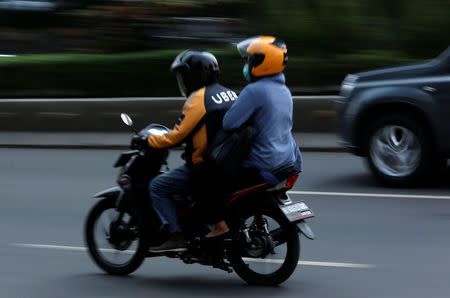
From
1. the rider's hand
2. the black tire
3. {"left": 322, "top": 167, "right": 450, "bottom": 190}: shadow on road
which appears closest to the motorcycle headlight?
the rider's hand

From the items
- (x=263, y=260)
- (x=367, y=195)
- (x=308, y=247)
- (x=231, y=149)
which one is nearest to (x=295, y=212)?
(x=263, y=260)

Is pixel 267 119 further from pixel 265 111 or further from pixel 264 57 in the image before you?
pixel 264 57

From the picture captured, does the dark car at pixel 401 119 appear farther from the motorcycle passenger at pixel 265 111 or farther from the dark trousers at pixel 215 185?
the dark trousers at pixel 215 185

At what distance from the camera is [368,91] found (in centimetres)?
996

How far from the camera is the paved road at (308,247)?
19.7 ft

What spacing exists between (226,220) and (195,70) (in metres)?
1.00

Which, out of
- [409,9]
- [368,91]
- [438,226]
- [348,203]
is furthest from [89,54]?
[438,226]

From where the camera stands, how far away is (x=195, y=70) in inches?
226

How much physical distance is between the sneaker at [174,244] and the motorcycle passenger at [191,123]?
75 millimetres

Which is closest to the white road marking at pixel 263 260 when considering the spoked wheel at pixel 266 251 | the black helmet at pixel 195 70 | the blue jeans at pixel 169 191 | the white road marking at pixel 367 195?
the spoked wheel at pixel 266 251

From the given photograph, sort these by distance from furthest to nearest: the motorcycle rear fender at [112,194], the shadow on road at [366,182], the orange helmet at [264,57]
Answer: the shadow on road at [366,182] < the motorcycle rear fender at [112,194] < the orange helmet at [264,57]

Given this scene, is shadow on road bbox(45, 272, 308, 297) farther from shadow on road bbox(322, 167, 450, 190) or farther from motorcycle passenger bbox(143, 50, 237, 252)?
shadow on road bbox(322, 167, 450, 190)

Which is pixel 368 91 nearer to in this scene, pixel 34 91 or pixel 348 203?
pixel 348 203

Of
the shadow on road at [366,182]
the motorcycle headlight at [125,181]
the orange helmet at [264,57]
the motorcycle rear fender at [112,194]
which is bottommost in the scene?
the shadow on road at [366,182]
